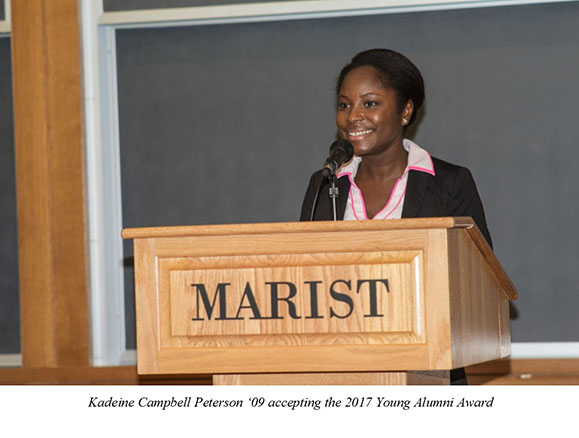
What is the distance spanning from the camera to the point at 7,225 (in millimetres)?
5191

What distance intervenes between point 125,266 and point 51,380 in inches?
29.9

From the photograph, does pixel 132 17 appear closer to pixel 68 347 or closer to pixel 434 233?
pixel 68 347

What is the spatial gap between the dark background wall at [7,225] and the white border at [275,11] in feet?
2.30

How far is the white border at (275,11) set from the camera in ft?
15.6

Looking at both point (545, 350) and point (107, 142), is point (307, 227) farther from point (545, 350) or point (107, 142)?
point (107, 142)

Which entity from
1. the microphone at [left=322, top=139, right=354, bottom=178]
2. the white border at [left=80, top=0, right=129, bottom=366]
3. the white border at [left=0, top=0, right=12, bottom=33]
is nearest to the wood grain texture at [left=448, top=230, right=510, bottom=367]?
the microphone at [left=322, top=139, right=354, bottom=178]

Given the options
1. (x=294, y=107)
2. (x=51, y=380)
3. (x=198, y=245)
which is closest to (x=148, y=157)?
(x=294, y=107)

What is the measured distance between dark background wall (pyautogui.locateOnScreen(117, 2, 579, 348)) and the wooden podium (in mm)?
2827

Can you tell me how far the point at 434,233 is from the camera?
6.33ft

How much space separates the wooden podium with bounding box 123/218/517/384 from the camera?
6.29 ft

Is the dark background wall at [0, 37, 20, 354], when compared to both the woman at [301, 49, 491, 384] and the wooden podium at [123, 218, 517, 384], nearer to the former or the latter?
the woman at [301, 49, 491, 384]

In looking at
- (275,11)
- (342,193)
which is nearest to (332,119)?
(275,11)

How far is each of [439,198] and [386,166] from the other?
27 centimetres

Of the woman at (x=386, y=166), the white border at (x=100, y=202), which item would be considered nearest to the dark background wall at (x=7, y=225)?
the white border at (x=100, y=202)
